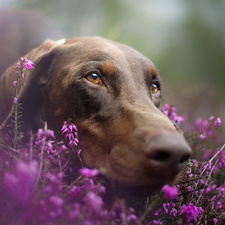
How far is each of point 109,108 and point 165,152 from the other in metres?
0.80

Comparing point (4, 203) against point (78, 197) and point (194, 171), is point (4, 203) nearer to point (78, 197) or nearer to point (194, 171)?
point (78, 197)

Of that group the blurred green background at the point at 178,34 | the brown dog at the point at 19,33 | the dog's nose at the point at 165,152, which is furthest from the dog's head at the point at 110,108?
the blurred green background at the point at 178,34

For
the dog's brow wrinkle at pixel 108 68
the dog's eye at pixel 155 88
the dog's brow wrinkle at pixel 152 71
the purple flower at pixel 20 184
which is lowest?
the purple flower at pixel 20 184

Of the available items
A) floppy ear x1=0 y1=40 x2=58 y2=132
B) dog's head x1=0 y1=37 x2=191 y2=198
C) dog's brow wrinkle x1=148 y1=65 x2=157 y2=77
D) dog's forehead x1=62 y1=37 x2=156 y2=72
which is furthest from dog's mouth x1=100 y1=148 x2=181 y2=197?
floppy ear x1=0 y1=40 x2=58 y2=132

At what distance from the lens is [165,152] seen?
1600 mm

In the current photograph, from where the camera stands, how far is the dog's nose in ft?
5.26

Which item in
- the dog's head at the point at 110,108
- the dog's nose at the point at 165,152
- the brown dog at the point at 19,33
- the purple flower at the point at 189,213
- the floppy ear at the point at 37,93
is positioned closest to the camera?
the dog's nose at the point at 165,152

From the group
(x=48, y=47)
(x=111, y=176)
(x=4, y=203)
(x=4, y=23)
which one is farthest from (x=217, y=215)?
(x=4, y=23)

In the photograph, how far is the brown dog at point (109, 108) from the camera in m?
1.71

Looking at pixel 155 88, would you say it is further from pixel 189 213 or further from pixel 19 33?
pixel 19 33

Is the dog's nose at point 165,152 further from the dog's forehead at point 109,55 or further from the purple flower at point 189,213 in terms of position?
the dog's forehead at point 109,55

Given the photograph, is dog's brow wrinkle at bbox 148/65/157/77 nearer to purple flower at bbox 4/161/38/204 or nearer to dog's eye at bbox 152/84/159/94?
dog's eye at bbox 152/84/159/94

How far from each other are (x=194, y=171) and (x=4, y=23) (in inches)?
182

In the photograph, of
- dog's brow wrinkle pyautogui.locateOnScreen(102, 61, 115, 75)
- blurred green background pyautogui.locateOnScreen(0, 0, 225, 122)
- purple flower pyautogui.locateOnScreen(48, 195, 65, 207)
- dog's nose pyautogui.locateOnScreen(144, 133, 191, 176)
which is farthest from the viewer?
blurred green background pyautogui.locateOnScreen(0, 0, 225, 122)
